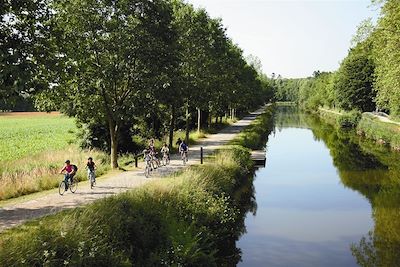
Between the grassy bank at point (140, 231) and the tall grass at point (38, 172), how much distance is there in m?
6.19

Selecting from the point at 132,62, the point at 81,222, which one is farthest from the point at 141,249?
the point at 132,62

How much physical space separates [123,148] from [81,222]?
22591 mm

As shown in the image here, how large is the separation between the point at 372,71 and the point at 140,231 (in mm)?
75742

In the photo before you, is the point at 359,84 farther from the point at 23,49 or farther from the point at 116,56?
the point at 23,49

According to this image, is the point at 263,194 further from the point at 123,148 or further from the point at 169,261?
the point at 169,261

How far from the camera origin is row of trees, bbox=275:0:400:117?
32.7m

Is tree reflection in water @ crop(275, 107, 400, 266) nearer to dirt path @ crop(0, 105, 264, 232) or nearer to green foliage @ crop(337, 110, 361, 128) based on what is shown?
dirt path @ crop(0, 105, 264, 232)

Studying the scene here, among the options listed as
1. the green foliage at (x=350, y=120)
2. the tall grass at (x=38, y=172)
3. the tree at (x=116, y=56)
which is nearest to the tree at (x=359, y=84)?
the green foliage at (x=350, y=120)

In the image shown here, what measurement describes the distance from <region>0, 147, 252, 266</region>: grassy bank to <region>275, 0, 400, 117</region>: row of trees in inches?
796

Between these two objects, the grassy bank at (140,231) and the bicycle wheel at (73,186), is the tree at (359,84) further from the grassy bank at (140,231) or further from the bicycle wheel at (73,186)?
the bicycle wheel at (73,186)

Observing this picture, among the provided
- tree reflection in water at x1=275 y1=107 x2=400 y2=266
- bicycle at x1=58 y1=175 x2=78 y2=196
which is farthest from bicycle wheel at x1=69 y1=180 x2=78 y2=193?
tree reflection in water at x1=275 y1=107 x2=400 y2=266

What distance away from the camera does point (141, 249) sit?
Result: 1317 centimetres

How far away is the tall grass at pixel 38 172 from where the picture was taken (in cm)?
1939

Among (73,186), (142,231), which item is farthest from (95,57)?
(142,231)
